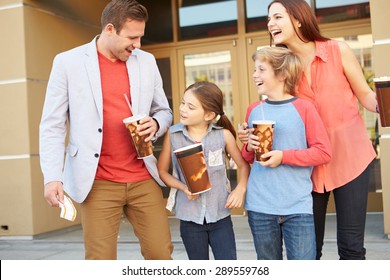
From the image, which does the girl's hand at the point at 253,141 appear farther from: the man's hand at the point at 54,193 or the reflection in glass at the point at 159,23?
the reflection in glass at the point at 159,23

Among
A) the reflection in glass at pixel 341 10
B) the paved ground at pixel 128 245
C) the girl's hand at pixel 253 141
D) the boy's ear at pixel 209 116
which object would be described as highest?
the reflection in glass at pixel 341 10

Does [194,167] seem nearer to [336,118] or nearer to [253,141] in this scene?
[253,141]

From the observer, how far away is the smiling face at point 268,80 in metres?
2.91

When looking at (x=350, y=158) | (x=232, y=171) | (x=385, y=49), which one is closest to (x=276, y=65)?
(x=350, y=158)

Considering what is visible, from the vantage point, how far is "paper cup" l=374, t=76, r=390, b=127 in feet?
8.32

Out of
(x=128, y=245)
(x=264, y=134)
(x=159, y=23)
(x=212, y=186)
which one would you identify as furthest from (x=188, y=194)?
(x=159, y=23)

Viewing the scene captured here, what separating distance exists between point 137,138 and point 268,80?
28.9 inches

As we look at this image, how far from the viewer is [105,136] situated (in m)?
3.18

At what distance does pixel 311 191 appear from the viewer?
2914 millimetres

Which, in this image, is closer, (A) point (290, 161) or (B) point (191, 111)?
(A) point (290, 161)

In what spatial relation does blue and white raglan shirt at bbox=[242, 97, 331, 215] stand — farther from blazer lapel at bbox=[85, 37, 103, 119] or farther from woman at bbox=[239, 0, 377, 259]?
blazer lapel at bbox=[85, 37, 103, 119]

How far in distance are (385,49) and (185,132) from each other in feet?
11.1

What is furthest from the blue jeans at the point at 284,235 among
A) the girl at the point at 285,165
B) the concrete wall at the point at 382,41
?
the concrete wall at the point at 382,41

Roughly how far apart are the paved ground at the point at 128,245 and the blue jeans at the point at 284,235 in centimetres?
247
